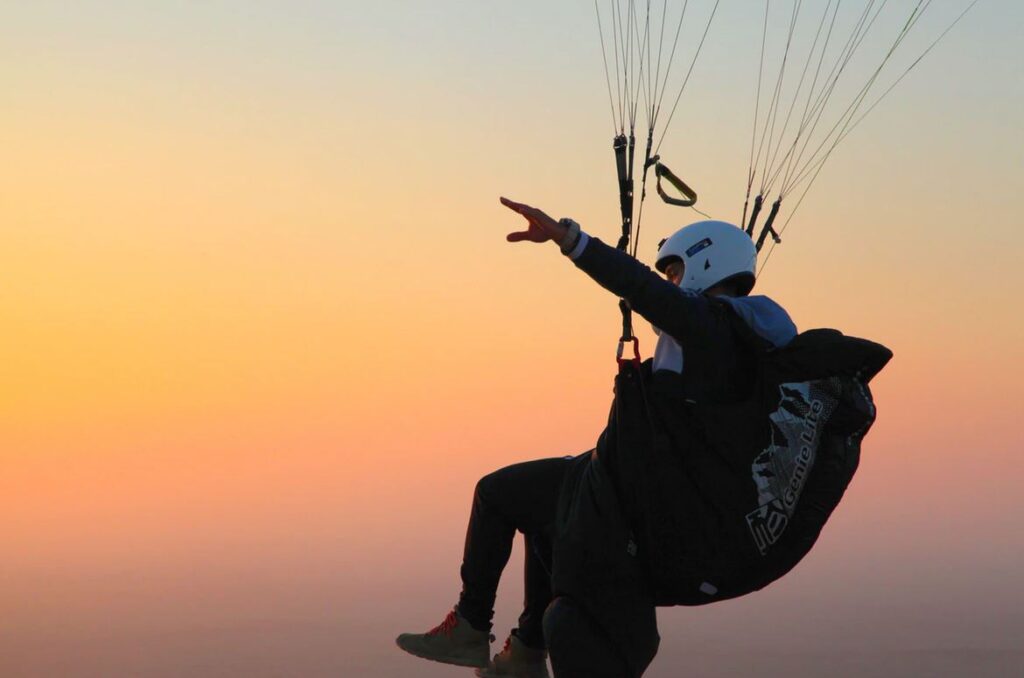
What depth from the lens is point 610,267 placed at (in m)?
7.43

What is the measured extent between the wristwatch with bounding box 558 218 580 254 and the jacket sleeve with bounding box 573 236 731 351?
5 cm

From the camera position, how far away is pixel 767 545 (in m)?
8.32

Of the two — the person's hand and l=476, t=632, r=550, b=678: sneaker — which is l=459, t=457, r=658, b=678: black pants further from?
the person's hand

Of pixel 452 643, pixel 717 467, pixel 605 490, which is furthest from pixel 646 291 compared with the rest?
pixel 452 643

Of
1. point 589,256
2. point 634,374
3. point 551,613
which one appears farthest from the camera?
point 551,613

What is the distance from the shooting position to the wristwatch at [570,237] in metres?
7.43

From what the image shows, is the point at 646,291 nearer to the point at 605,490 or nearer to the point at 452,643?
the point at 605,490

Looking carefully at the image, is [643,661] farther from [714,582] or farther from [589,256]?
[589,256]

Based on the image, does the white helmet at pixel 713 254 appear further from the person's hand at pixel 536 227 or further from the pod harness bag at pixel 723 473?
the person's hand at pixel 536 227

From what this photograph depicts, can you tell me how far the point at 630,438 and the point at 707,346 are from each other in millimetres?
695

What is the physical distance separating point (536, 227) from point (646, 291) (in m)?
0.64

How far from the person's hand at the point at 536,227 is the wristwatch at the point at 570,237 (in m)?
0.02

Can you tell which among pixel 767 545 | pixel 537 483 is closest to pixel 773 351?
pixel 767 545

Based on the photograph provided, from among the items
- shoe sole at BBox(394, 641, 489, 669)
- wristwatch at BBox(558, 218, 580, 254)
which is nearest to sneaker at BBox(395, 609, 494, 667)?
shoe sole at BBox(394, 641, 489, 669)
